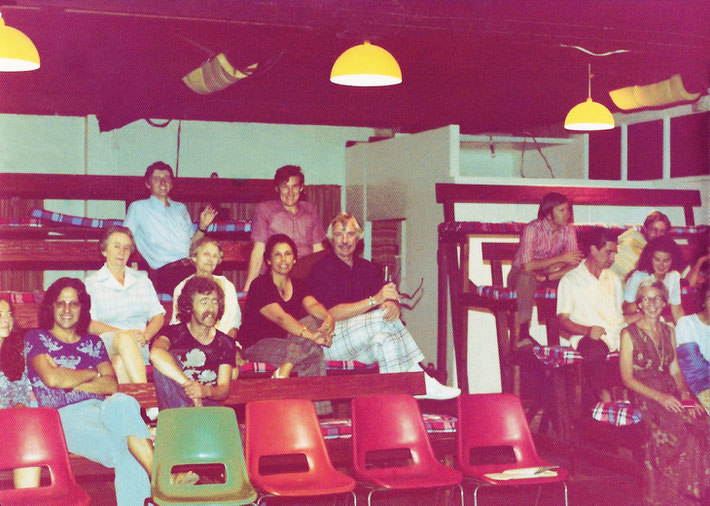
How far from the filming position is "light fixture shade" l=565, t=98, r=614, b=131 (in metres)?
8.32

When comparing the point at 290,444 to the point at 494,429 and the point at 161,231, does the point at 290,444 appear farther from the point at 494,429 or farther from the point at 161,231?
the point at 161,231

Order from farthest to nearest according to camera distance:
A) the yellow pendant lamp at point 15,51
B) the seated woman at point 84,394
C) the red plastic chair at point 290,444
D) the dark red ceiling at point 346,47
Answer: the dark red ceiling at point 346,47 → the yellow pendant lamp at point 15,51 → the seated woman at point 84,394 → the red plastic chair at point 290,444

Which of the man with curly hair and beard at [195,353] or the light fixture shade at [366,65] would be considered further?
the light fixture shade at [366,65]

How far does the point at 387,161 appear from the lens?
33.2ft

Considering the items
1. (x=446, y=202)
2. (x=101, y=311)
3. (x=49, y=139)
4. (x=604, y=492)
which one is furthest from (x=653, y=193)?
(x=49, y=139)

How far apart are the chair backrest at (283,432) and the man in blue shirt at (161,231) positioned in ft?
6.99

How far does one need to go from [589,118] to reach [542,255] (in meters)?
1.81

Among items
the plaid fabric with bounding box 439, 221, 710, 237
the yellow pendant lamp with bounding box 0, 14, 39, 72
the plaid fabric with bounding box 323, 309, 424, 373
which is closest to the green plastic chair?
the plaid fabric with bounding box 323, 309, 424, 373

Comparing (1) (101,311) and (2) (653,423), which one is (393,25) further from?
(2) (653,423)

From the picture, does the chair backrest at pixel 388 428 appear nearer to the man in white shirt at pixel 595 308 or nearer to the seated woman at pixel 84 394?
the seated woman at pixel 84 394

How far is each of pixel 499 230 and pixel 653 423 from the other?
2.49 meters

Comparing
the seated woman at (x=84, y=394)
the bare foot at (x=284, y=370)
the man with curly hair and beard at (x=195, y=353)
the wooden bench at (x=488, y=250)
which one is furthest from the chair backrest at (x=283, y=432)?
the wooden bench at (x=488, y=250)

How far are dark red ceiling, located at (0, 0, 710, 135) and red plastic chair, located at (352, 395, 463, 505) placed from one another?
2.25 metres

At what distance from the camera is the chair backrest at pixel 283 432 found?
4.37m
